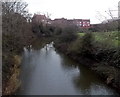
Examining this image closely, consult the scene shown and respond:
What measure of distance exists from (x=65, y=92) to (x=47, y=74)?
3.84 m

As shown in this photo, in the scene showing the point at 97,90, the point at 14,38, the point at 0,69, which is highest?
the point at 14,38

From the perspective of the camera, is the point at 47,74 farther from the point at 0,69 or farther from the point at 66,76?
A: the point at 0,69

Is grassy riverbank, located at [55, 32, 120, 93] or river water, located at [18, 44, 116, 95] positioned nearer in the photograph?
river water, located at [18, 44, 116, 95]

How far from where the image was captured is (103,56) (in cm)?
1606

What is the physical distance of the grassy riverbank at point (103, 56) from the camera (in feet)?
41.6

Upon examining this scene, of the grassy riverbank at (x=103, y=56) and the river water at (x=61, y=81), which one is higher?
the grassy riverbank at (x=103, y=56)

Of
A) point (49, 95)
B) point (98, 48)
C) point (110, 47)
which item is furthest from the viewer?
point (98, 48)

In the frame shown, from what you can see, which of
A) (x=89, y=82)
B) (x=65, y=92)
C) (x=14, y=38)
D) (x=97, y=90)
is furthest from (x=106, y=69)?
(x=14, y=38)

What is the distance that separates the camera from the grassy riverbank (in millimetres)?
12694

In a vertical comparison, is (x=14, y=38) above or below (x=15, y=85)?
above

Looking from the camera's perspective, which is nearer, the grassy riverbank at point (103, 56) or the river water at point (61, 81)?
the river water at point (61, 81)

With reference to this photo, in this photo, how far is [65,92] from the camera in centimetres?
1125

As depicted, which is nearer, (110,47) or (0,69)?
(0,69)

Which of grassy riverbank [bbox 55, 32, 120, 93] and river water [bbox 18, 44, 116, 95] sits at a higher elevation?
grassy riverbank [bbox 55, 32, 120, 93]
